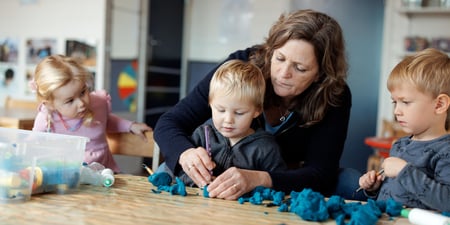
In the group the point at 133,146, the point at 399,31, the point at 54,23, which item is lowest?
the point at 133,146

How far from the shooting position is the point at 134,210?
39.6 inches

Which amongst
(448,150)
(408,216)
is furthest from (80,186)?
(448,150)

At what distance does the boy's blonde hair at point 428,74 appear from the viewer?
124cm

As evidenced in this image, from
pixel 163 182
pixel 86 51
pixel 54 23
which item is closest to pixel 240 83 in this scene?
pixel 163 182

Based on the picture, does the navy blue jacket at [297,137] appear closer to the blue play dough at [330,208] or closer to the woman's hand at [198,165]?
the woman's hand at [198,165]

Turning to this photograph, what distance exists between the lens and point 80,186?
1.22m

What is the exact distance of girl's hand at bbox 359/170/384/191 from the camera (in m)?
1.32

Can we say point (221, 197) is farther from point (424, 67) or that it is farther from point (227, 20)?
→ point (227, 20)

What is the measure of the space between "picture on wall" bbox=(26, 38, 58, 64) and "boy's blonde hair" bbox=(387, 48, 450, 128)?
3826 mm

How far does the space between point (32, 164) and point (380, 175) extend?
0.81m

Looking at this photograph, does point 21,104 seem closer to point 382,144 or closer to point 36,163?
point 382,144

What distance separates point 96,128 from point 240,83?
0.67 m

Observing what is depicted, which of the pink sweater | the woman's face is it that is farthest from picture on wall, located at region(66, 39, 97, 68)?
the woman's face

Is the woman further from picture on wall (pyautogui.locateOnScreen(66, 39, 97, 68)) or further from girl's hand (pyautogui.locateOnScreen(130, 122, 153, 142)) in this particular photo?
picture on wall (pyautogui.locateOnScreen(66, 39, 97, 68))
